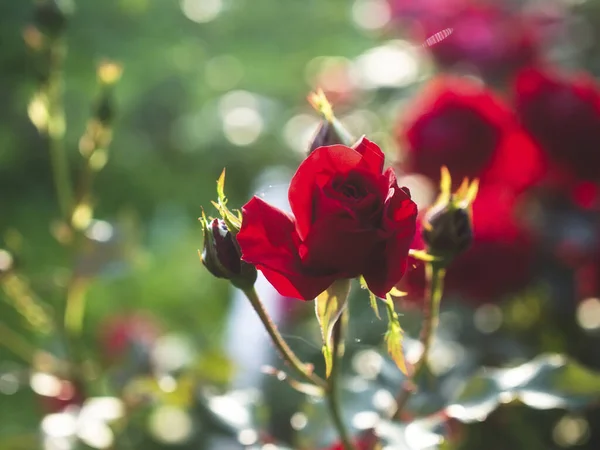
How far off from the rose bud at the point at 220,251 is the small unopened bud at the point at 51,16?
0.28 meters

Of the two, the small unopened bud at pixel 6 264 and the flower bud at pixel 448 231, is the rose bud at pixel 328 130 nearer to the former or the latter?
the flower bud at pixel 448 231

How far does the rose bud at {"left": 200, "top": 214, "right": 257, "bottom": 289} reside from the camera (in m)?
0.36

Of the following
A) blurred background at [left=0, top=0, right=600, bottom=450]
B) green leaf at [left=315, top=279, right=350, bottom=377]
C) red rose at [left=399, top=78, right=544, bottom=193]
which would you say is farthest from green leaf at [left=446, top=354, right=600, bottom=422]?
red rose at [left=399, top=78, right=544, bottom=193]

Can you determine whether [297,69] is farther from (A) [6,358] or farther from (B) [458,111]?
(B) [458,111]

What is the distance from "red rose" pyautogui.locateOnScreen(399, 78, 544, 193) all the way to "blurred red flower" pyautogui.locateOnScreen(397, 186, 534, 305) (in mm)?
43

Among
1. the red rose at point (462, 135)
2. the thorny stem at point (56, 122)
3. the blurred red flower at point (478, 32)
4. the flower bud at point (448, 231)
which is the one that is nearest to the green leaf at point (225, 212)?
the flower bud at point (448, 231)

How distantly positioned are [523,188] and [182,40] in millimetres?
987

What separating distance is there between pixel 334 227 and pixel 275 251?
30mm

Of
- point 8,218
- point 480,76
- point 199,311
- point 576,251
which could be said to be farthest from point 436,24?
point 8,218

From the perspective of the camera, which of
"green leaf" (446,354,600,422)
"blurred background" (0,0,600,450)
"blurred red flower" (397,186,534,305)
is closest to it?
"green leaf" (446,354,600,422)

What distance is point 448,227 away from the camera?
0.40 m

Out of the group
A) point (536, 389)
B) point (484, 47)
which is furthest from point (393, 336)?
point (484, 47)

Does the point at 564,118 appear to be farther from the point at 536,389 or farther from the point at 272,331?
the point at 272,331

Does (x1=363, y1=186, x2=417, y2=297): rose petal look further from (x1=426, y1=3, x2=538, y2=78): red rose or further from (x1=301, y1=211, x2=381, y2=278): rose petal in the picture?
(x1=426, y1=3, x2=538, y2=78): red rose
